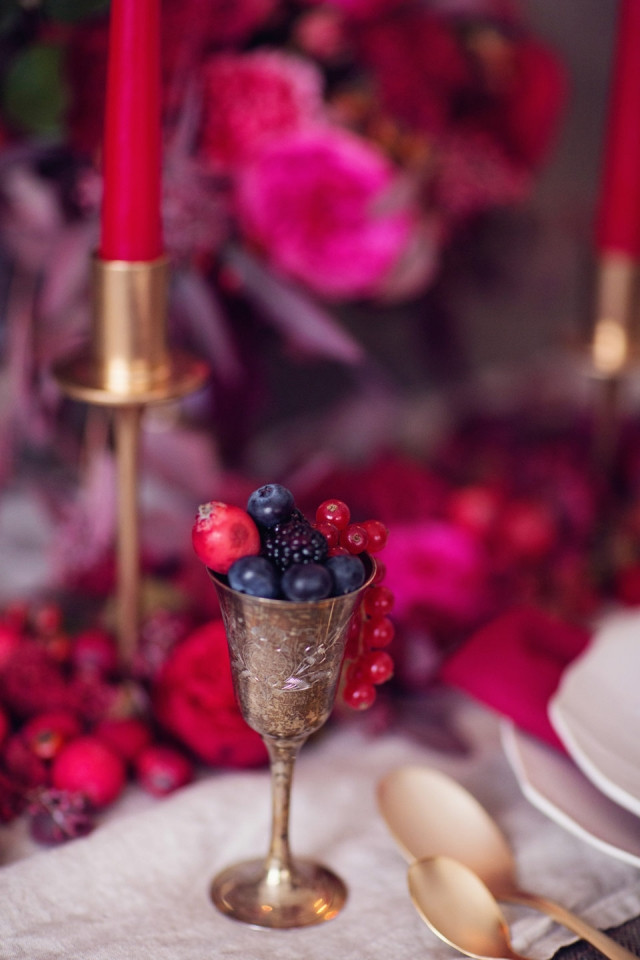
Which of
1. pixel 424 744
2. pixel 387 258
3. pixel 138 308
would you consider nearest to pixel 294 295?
pixel 387 258

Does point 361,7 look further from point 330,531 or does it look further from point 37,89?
point 330,531

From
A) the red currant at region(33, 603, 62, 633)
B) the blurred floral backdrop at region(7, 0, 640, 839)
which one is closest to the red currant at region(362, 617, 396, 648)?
the blurred floral backdrop at region(7, 0, 640, 839)

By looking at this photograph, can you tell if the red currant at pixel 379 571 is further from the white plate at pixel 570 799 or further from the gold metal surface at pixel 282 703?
the white plate at pixel 570 799

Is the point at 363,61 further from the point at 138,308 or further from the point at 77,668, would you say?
the point at 77,668

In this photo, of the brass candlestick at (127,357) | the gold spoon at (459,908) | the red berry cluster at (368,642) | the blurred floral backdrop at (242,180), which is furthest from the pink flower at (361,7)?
the gold spoon at (459,908)

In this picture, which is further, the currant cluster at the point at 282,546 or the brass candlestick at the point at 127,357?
the brass candlestick at the point at 127,357

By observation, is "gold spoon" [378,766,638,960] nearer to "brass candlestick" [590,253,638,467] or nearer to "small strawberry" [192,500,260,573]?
"small strawberry" [192,500,260,573]

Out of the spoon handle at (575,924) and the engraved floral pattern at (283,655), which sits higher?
the engraved floral pattern at (283,655)
